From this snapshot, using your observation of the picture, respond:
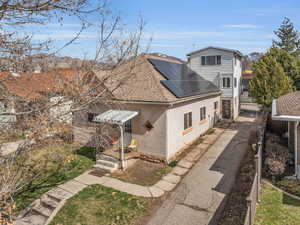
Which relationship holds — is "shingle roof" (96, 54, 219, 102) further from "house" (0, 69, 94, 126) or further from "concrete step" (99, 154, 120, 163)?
"house" (0, 69, 94, 126)

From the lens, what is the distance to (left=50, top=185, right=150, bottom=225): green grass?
22.9 ft

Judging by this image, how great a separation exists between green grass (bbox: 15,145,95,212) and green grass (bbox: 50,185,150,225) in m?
1.59

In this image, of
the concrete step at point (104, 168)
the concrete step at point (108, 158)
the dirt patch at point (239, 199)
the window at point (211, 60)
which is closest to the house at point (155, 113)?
the concrete step at point (108, 158)

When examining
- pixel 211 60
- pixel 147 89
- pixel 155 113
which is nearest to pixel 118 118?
pixel 155 113

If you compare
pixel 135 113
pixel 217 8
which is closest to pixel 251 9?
pixel 217 8

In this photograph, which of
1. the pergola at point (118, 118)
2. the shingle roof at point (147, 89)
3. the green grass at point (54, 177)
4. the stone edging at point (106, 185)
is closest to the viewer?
the stone edging at point (106, 185)

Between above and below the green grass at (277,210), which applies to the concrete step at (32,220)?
below

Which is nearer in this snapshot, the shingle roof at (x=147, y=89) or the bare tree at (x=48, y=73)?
the bare tree at (x=48, y=73)

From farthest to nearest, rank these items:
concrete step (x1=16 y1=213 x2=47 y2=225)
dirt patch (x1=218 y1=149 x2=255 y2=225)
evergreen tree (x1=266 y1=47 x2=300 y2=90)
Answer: evergreen tree (x1=266 y1=47 x2=300 y2=90), concrete step (x1=16 y1=213 x2=47 y2=225), dirt patch (x1=218 y1=149 x2=255 y2=225)

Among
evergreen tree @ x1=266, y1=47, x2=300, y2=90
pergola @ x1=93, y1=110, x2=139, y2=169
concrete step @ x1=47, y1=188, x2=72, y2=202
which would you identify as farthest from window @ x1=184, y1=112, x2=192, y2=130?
evergreen tree @ x1=266, y1=47, x2=300, y2=90

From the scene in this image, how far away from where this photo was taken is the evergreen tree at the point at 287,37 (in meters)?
32.0

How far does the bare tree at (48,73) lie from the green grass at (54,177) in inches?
79.3

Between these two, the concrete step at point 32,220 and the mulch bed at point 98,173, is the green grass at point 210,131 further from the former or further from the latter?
the concrete step at point 32,220

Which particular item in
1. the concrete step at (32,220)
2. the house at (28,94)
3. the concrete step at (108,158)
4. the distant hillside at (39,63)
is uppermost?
the distant hillside at (39,63)
